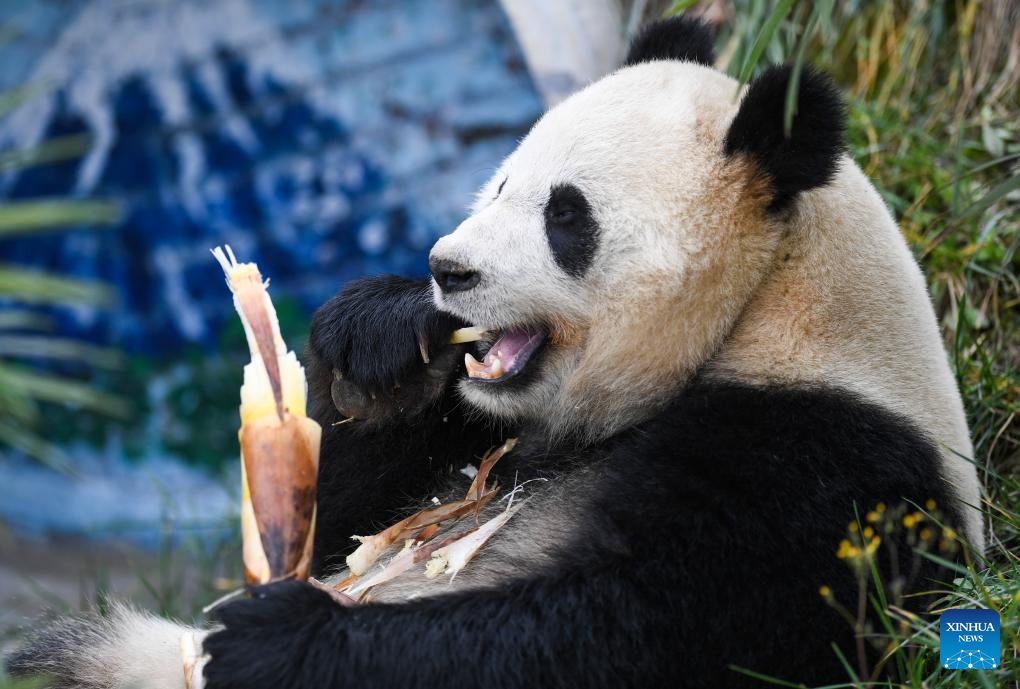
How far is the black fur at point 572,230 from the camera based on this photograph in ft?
9.87

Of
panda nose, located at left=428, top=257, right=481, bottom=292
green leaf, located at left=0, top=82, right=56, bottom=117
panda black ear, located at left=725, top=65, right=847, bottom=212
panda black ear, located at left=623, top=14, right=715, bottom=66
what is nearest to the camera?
green leaf, located at left=0, top=82, right=56, bottom=117

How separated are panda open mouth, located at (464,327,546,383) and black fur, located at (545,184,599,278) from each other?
25cm

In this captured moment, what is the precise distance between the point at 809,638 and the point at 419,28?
6.04 m

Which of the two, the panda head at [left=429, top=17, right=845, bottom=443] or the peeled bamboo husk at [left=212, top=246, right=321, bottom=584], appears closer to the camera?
the peeled bamboo husk at [left=212, top=246, right=321, bottom=584]

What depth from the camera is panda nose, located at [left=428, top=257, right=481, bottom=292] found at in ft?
9.67

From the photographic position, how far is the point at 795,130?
2834mm

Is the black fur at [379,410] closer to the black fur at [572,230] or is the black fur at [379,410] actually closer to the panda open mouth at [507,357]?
the panda open mouth at [507,357]

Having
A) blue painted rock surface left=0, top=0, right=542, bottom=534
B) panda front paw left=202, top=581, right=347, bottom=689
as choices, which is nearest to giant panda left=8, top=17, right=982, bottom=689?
panda front paw left=202, top=581, right=347, bottom=689

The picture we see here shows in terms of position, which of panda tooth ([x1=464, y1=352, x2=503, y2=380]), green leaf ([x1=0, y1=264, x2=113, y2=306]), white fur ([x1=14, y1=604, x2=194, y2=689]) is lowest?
white fur ([x1=14, y1=604, x2=194, y2=689])

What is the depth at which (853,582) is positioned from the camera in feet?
8.36

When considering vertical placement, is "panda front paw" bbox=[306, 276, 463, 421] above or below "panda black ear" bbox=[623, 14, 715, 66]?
below

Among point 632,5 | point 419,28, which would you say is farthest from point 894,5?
point 419,28

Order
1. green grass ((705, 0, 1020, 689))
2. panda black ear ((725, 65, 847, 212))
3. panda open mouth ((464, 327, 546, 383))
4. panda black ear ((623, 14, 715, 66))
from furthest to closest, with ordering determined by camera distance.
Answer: panda black ear ((623, 14, 715, 66)) < panda open mouth ((464, 327, 546, 383)) < panda black ear ((725, 65, 847, 212)) < green grass ((705, 0, 1020, 689))

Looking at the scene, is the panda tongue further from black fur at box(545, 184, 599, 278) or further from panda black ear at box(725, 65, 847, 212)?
panda black ear at box(725, 65, 847, 212)
